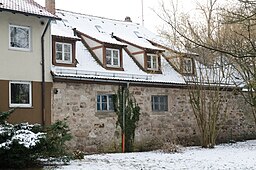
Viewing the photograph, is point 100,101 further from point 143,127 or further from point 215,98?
point 215,98

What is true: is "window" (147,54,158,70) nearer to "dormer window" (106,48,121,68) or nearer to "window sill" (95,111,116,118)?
"dormer window" (106,48,121,68)

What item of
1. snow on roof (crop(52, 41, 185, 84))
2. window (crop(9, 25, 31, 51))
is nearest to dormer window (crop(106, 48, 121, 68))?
snow on roof (crop(52, 41, 185, 84))

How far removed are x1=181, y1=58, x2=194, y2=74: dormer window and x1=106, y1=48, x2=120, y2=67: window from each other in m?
3.59

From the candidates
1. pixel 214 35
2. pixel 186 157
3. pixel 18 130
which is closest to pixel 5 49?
pixel 18 130

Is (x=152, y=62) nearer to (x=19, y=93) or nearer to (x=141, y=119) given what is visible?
(x=141, y=119)

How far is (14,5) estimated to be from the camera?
61.4 ft

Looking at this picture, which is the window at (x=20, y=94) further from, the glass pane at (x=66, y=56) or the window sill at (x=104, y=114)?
the window sill at (x=104, y=114)

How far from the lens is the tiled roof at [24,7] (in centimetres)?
1823

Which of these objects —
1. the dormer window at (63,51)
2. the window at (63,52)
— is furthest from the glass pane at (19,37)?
the window at (63,52)

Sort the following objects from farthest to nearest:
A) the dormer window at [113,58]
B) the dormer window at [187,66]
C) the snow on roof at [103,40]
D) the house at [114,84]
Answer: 1. the dormer window at [187,66]
2. the dormer window at [113,58]
3. the snow on roof at [103,40]
4. the house at [114,84]

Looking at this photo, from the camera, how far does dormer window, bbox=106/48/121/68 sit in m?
22.6

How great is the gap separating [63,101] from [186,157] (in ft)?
18.9

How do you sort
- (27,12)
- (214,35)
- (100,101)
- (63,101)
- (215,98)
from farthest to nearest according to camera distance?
(215,98) < (214,35) < (100,101) < (63,101) < (27,12)

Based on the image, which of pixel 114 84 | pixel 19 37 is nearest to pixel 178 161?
pixel 114 84
